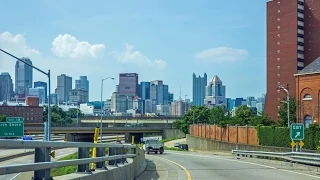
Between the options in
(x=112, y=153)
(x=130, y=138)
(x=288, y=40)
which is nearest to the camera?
(x=112, y=153)

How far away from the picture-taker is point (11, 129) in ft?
56.1

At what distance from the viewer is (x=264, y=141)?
6212 cm

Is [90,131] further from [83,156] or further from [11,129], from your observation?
[83,156]

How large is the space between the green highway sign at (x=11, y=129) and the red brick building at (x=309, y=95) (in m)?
64.3

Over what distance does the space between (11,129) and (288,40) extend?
125483mm

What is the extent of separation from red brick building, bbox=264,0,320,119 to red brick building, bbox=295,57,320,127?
53.0 metres

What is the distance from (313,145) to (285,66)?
281 ft

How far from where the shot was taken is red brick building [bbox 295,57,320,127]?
250ft

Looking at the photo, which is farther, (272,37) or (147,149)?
(272,37)

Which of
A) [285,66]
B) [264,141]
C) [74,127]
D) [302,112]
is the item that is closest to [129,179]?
[264,141]

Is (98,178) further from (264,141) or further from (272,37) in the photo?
(272,37)

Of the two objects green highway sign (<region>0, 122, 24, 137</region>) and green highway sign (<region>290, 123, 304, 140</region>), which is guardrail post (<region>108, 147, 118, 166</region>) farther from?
green highway sign (<region>290, 123, 304, 140</region>)

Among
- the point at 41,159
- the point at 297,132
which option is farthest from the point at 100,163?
the point at 297,132

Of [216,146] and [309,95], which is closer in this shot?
[216,146]
